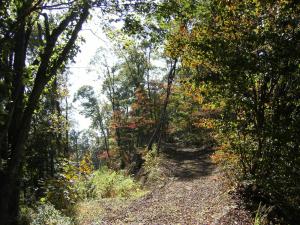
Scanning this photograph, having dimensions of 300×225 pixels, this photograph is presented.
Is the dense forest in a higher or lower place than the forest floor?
higher

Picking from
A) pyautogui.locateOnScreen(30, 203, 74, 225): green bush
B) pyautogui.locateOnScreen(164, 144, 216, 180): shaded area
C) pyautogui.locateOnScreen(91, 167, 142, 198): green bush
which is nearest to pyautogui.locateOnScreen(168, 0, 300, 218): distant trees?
pyautogui.locateOnScreen(30, 203, 74, 225): green bush

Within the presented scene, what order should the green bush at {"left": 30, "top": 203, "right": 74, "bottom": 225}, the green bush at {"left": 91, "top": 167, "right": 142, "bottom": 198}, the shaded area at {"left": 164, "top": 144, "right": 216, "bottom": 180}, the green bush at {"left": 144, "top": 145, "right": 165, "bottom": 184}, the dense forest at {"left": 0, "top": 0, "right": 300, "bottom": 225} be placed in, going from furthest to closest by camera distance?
the shaded area at {"left": 164, "top": 144, "right": 216, "bottom": 180}, the green bush at {"left": 144, "top": 145, "right": 165, "bottom": 184}, the green bush at {"left": 91, "top": 167, "right": 142, "bottom": 198}, the green bush at {"left": 30, "top": 203, "right": 74, "bottom": 225}, the dense forest at {"left": 0, "top": 0, "right": 300, "bottom": 225}

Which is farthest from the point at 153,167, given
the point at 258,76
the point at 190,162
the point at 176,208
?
the point at 258,76

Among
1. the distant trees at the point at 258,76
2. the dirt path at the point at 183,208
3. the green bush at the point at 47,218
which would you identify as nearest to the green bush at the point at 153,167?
the dirt path at the point at 183,208

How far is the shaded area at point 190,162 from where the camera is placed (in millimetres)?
16047

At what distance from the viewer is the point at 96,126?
4525 centimetres

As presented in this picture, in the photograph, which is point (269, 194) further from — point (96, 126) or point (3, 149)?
point (96, 126)

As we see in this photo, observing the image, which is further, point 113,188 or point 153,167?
point 153,167

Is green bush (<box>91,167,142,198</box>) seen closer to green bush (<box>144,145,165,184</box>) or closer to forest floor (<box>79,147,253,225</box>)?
green bush (<box>144,145,165,184</box>)

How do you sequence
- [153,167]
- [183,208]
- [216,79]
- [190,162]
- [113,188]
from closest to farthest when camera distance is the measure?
1. [216,79]
2. [183,208]
3. [113,188]
4. [153,167]
5. [190,162]

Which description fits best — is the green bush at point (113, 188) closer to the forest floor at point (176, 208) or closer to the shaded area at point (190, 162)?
the forest floor at point (176, 208)

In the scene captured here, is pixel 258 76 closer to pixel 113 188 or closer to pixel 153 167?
pixel 113 188

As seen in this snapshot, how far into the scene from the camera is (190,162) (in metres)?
19.7

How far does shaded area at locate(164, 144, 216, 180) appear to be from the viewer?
16.0 m
